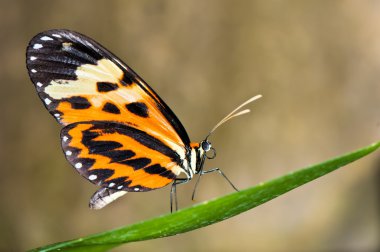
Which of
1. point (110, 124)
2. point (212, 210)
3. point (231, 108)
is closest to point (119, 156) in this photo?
point (110, 124)

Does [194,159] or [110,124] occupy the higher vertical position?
[110,124]

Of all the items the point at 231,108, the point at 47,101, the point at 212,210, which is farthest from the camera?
the point at 231,108

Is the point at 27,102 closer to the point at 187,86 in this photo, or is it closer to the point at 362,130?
the point at 187,86

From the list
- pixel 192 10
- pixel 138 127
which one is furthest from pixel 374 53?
pixel 138 127

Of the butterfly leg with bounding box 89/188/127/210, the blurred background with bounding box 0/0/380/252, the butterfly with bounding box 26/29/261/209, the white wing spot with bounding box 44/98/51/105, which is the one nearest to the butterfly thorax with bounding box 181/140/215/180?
the butterfly with bounding box 26/29/261/209

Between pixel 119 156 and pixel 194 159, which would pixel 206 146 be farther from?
pixel 119 156

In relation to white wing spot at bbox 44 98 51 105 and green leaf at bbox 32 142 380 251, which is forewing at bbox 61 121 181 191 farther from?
green leaf at bbox 32 142 380 251

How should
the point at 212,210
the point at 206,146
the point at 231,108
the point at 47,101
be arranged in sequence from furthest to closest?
the point at 231,108
the point at 206,146
the point at 47,101
the point at 212,210

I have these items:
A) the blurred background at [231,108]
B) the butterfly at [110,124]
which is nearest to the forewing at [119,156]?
the butterfly at [110,124]
